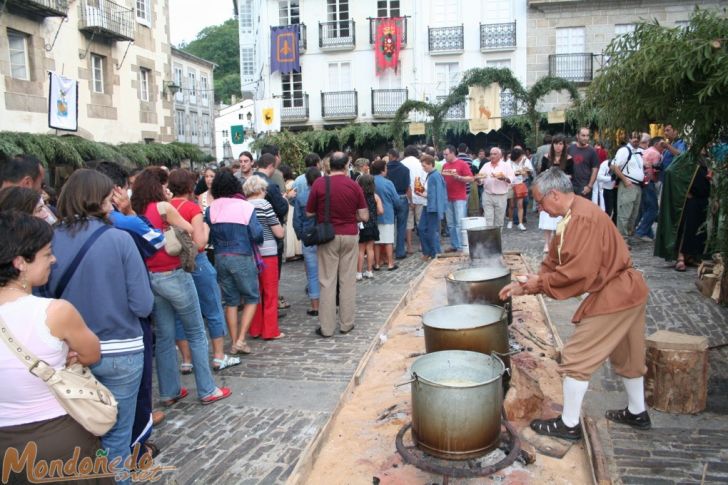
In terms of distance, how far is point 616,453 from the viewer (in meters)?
4.03

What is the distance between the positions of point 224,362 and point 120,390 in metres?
2.69

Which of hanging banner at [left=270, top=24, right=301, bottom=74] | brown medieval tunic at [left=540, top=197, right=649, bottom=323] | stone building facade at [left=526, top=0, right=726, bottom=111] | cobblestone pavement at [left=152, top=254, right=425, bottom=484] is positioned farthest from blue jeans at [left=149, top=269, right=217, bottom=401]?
hanging banner at [left=270, top=24, right=301, bottom=74]

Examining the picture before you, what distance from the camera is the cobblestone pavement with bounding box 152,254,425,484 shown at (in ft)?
13.2

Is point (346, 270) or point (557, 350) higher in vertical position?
point (346, 270)

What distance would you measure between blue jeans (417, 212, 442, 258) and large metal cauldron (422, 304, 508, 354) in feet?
19.7

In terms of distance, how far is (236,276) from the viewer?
236 inches

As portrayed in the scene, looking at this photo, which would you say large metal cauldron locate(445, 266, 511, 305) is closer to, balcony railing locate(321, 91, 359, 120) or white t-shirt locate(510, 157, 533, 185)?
white t-shirt locate(510, 157, 533, 185)

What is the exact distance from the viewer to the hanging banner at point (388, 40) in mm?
28172

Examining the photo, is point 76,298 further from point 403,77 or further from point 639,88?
point 403,77

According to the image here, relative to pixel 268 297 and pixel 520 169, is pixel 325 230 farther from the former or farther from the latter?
pixel 520 169

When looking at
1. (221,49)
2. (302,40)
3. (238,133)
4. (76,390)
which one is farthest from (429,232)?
(221,49)

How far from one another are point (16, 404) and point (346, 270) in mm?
4587

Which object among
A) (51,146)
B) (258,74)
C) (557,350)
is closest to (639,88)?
(557,350)

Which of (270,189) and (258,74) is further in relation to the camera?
(258,74)
